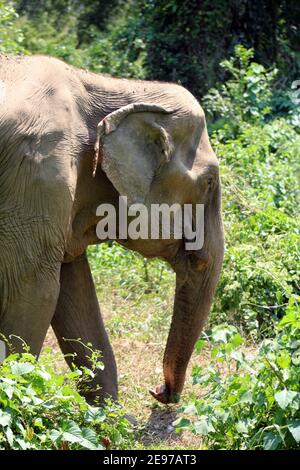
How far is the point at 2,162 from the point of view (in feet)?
18.9

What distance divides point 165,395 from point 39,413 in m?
1.92

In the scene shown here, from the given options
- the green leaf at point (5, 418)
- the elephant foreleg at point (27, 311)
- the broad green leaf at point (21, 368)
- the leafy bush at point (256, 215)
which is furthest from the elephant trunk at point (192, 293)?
the green leaf at point (5, 418)

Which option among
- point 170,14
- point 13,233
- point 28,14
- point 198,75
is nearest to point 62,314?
point 13,233

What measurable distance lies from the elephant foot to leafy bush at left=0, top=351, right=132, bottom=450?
1.57 metres

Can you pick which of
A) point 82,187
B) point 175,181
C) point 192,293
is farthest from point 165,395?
point 82,187

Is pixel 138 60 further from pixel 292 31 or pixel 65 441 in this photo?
pixel 65 441

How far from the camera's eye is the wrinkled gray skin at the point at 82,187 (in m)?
5.75

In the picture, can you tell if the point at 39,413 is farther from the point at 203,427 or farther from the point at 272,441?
the point at 272,441

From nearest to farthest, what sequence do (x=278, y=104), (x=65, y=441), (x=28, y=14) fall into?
(x=65, y=441), (x=278, y=104), (x=28, y=14)

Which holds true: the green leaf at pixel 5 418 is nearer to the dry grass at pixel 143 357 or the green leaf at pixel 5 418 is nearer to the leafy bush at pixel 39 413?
the leafy bush at pixel 39 413

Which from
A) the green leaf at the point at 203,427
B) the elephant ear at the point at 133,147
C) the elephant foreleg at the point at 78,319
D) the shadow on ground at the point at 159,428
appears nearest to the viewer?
the green leaf at the point at 203,427

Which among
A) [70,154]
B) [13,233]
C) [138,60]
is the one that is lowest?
[138,60]

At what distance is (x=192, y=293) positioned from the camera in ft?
22.0

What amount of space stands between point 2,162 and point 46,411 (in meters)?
1.37
